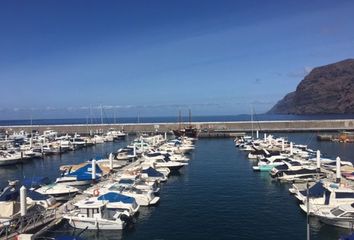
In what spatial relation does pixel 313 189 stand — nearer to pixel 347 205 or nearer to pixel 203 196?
pixel 347 205

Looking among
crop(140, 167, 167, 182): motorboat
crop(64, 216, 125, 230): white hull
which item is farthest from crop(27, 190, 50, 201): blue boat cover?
crop(140, 167, 167, 182): motorboat

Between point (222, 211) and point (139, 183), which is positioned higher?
point (139, 183)

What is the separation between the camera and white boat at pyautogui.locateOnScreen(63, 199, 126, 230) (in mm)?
28906

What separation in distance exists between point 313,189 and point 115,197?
50.1 ft

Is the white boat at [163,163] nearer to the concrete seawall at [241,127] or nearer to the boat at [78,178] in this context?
the boat at [78,178]

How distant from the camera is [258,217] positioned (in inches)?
1266

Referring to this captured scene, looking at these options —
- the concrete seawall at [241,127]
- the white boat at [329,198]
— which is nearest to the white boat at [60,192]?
the white boat at [329,198]

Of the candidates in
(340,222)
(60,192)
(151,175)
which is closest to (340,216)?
(340,222)

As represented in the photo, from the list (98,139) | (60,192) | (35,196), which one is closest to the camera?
(35,196)

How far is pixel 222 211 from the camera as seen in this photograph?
1337 inches

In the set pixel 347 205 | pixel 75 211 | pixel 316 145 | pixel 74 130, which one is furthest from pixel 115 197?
pixel 74 130

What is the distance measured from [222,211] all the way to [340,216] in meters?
9.32

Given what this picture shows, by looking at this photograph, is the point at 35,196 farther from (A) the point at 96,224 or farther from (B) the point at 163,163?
(B) the point at 163,163

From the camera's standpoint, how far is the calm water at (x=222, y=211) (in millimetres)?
28516
